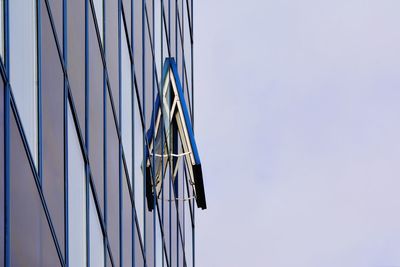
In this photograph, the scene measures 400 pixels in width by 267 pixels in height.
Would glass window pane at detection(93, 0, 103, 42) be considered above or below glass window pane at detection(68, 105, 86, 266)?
above

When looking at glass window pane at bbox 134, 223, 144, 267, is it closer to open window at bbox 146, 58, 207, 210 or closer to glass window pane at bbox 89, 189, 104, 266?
open window at bbox 146, 58, 207, 210

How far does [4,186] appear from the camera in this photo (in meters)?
14.9

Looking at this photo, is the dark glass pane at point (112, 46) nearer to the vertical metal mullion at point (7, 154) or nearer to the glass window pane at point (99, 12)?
the glass window pane at point (99, 12)

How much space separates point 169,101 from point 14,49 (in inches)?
713

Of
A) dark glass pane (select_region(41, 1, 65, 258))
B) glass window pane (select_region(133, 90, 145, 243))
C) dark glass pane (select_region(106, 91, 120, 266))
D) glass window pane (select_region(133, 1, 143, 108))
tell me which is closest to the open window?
glass window pane (select_region(133, 90, 145, 243))

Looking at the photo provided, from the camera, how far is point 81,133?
20641 millimetres

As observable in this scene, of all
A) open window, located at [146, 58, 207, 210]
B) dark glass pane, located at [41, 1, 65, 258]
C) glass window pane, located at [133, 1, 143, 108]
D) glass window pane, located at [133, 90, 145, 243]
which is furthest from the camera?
open window, located at [146, 58, 207, 210]

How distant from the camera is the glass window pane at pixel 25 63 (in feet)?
51.7

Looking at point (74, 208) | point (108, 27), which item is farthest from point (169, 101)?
point (74, 208)

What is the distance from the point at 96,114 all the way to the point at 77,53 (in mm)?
2201

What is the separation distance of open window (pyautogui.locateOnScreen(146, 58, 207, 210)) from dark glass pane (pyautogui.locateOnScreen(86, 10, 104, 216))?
6484mm

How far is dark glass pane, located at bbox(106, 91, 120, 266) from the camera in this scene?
2392 centimetres

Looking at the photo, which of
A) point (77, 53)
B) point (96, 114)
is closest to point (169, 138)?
point (96, 114)

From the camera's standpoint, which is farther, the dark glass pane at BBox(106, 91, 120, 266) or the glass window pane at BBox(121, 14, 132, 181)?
the glass window pane at BBox(121, 14, 132, 181)
